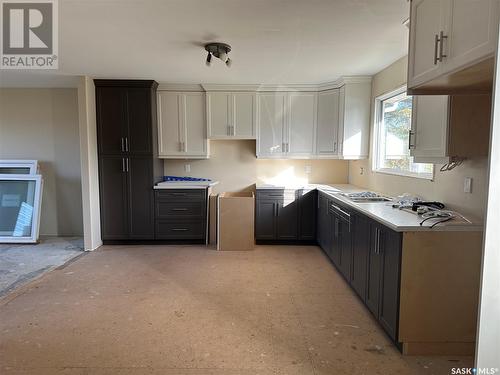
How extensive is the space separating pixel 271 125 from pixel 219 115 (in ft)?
2.63

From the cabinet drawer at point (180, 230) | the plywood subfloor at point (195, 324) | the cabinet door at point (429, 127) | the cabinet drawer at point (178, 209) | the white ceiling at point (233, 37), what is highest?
the white ceiling at point (233, 37)

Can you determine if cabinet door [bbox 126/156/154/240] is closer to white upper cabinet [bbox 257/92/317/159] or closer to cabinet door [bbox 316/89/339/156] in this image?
white upper cabinet [bbox 257/92/317/159]

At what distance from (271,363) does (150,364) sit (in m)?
0.78

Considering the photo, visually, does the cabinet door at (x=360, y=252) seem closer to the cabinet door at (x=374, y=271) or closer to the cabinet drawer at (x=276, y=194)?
the cabinet door at (x=374, y=271)

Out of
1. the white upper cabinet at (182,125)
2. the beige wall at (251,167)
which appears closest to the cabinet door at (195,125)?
the white upper cabinet at (182,125)

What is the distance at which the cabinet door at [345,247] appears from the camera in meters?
2.88

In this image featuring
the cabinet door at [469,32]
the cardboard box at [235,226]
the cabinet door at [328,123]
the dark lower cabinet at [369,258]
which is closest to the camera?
the cabinet door at [469,32]

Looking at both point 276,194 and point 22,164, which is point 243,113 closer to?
point 276,194

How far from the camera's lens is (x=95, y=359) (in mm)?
1922

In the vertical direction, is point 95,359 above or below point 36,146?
below

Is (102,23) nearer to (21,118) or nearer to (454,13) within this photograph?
(454,13)

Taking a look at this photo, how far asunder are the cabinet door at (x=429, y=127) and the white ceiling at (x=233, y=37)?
27.7 inches

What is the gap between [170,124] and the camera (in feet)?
14.6

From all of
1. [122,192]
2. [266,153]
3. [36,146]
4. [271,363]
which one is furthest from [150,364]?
[36,146]
